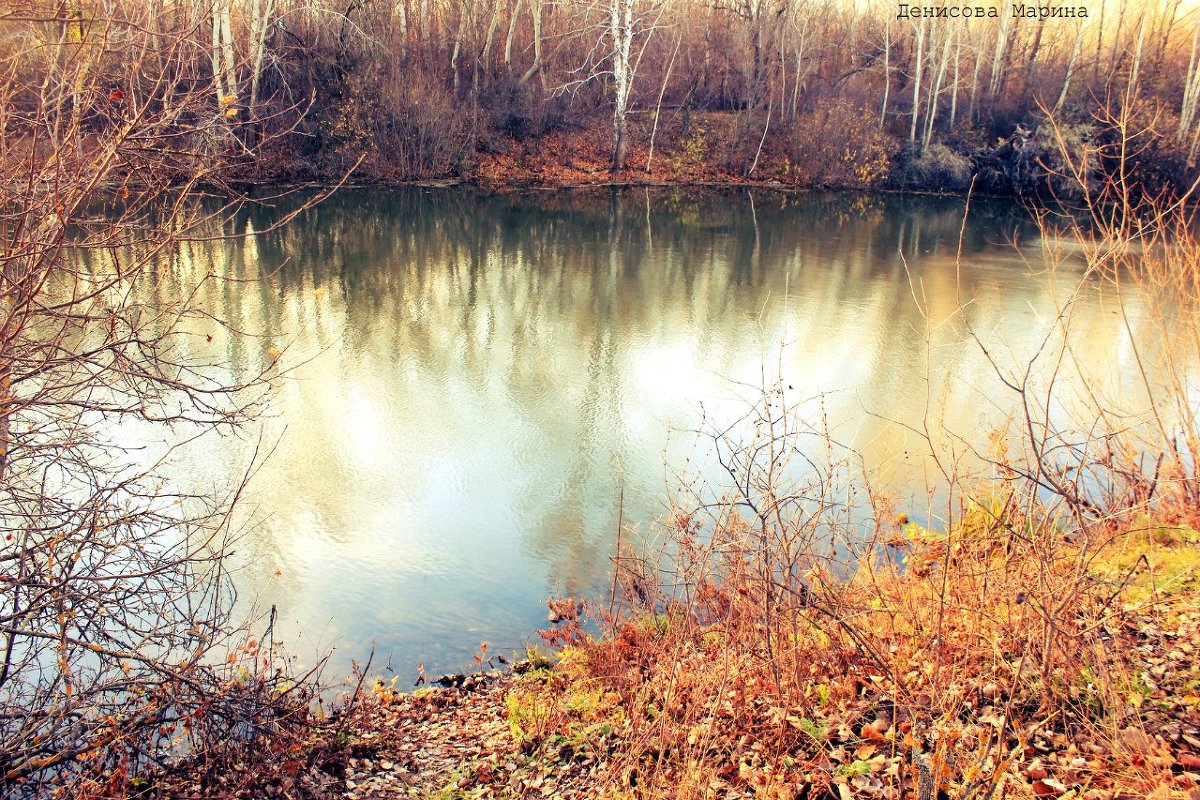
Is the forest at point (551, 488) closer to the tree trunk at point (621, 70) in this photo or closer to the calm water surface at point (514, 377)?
the calm water surface at point (514, 377)

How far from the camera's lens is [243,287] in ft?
47.6

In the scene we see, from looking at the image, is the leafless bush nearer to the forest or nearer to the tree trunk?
the forest

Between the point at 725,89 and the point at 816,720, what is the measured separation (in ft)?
108

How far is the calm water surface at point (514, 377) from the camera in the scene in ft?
21.8

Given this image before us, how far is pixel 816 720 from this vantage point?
4.22 meters

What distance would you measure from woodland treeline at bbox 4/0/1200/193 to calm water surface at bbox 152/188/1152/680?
712 cm

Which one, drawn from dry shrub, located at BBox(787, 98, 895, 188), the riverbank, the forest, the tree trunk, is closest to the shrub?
dry shrub, located at BBox(787, 98, 895, 188)

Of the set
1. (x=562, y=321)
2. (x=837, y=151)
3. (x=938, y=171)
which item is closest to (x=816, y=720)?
(x=562, y=321)

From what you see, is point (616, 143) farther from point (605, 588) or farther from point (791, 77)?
point (605, 588)

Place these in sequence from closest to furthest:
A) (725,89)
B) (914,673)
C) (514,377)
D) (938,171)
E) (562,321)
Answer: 1. (914,673)
2. (514,377)
3. (562,321)
4. (938,171)
5. (725,89)

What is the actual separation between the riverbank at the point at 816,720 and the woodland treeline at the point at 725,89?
2388 cm

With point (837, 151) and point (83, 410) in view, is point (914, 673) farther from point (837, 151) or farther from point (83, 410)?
point (837, 151)

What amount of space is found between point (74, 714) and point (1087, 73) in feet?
126

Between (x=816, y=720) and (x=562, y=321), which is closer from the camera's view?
(x=816, y=720)
